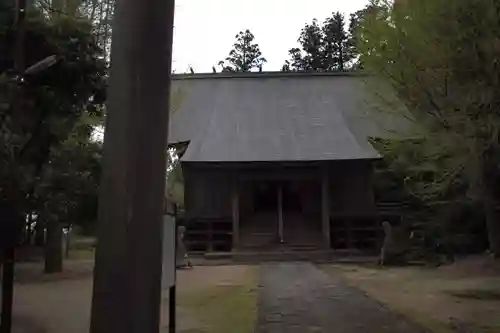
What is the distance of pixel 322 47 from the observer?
52406mm

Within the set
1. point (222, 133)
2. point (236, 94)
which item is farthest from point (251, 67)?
point (222, 133)

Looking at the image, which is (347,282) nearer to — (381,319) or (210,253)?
(381,319)

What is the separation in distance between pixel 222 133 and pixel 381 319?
1571cm

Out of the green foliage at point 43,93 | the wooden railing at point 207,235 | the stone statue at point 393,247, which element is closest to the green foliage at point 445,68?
the green foliage at point 43,93

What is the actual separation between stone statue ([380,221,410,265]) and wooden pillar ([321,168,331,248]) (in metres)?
2.06

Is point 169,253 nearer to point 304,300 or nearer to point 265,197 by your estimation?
point 304,300

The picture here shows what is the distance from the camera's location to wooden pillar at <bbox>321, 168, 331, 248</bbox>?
21375mm

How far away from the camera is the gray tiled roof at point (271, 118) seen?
21859mm

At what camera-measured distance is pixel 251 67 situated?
5794 cm

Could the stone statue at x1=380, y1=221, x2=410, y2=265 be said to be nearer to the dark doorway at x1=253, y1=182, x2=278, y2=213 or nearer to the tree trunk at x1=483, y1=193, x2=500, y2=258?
the tree trunk at x1=483, y1=193, x2=500, y2=258

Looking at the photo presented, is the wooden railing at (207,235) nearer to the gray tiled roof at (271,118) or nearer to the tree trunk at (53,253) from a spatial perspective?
the gray tiled roof at (271,118)

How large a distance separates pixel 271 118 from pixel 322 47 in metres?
28.8

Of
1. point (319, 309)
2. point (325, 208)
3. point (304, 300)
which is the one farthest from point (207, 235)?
point (319, 309)

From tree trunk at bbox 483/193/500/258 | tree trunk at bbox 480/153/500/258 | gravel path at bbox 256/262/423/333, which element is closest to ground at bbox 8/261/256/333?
gravel path at bbox 256/262/423/333
